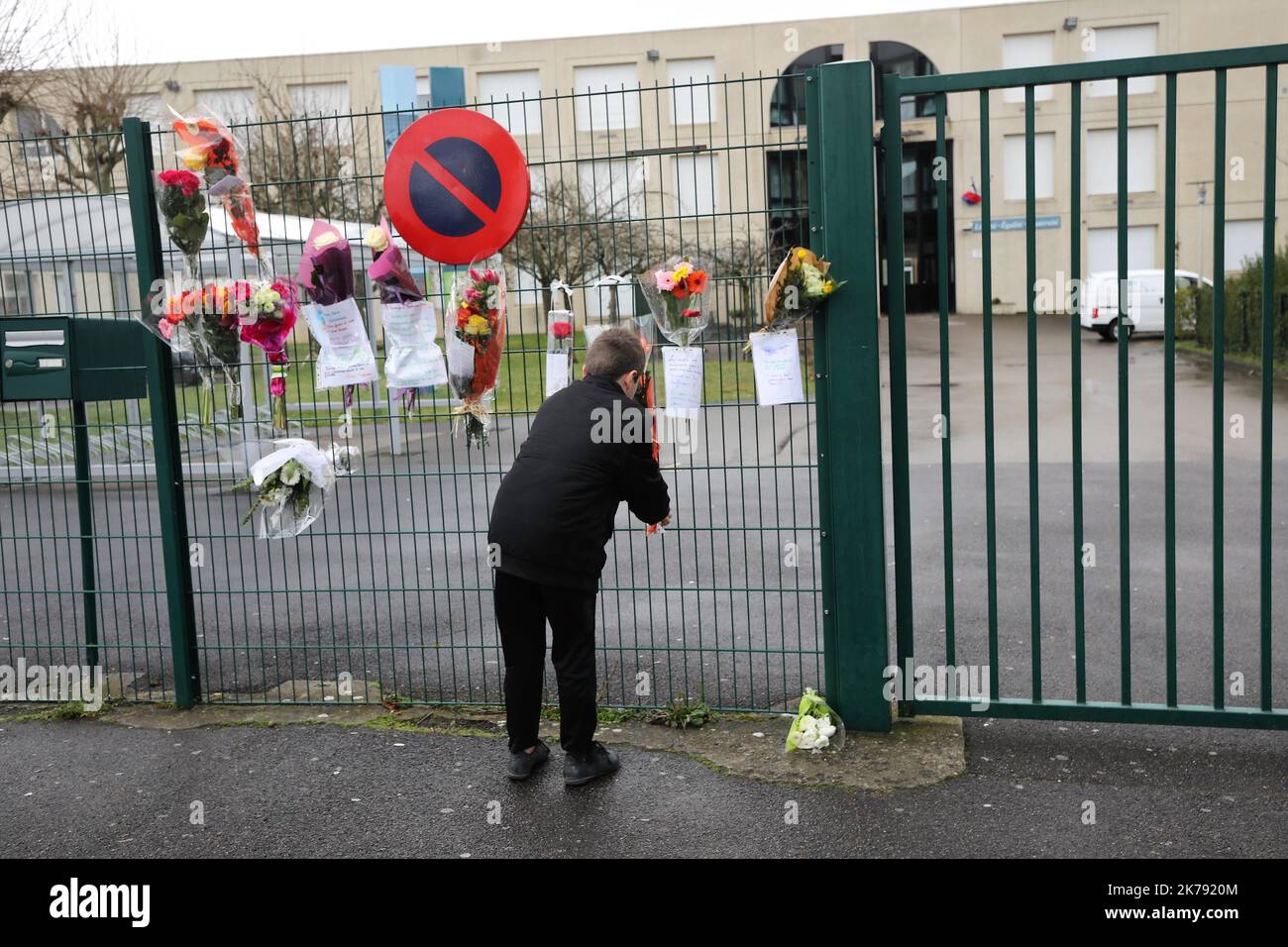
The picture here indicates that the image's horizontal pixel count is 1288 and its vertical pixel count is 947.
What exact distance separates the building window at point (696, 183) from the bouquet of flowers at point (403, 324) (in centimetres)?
119

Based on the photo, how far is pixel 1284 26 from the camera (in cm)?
3597

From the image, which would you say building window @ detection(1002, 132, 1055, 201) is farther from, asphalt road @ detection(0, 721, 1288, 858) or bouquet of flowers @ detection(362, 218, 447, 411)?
asphalt road @ detection(0, 721, 1288, 858)

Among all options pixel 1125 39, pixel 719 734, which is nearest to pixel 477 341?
pixel 719 734

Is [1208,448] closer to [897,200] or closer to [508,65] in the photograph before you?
[897,200]

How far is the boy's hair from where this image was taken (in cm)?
444

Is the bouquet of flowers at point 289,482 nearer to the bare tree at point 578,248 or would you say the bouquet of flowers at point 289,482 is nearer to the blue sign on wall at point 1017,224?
the bare tree at point 578,248

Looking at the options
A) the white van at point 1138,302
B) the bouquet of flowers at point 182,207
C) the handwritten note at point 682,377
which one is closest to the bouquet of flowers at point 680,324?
the handwritten note at point 682,377

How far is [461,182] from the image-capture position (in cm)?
483

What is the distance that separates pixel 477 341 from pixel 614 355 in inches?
30.7

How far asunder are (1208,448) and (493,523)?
33.5 ft

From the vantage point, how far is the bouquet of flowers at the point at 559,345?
4.91 m

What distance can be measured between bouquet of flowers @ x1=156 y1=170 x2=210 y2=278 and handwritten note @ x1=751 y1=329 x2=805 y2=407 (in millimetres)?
Result: 2485

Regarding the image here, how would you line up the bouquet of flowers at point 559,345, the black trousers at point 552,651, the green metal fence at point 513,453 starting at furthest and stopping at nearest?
the bouquet of flowers at point 559,345 < the green metal fence at point 513,453 < the black trousers at point 552,651

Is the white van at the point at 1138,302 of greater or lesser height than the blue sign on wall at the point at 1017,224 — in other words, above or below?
below
